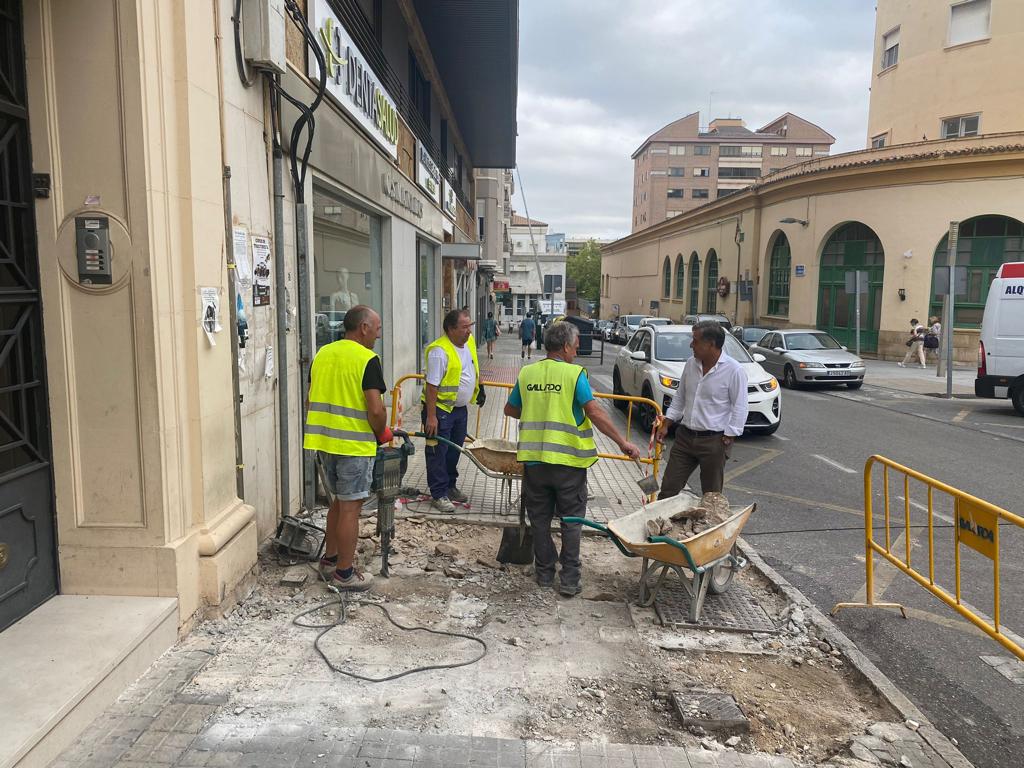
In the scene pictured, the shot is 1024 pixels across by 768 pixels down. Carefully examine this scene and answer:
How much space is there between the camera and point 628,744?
3170 mm

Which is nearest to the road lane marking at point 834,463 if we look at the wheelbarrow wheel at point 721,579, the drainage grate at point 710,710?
the wheelbarrow wheel at point 721,579

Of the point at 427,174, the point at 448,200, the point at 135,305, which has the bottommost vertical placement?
the point at 135,305

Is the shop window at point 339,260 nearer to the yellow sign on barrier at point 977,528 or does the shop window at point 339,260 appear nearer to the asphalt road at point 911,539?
the asphalt road at point 911,539

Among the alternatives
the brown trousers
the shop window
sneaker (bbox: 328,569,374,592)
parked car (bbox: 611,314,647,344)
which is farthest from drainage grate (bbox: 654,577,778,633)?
parked car (bbox: 611,314,647,344)

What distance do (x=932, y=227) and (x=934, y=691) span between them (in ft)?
88.9

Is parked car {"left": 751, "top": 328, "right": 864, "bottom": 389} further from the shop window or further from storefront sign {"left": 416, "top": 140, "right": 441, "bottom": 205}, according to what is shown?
the shop window

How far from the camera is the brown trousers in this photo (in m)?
5.46

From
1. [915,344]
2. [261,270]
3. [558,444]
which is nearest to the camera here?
[558,444]

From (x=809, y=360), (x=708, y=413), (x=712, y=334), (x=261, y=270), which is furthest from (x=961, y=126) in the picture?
(x=261, y=270)

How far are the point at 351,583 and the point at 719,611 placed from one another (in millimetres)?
2387

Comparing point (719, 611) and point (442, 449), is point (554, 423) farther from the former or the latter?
point (442, 449)

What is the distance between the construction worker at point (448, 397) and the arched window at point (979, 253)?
82.5ft

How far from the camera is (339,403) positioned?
4.52m

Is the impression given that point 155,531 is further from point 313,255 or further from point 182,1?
point 313,255
